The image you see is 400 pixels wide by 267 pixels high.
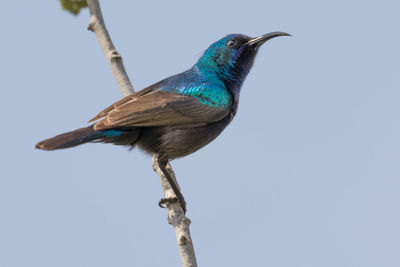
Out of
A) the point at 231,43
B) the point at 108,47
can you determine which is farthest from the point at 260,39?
the point at 108,47

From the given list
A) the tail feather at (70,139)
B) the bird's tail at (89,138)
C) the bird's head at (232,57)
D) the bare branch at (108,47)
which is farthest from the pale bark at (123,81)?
the bird's head at (232,57)

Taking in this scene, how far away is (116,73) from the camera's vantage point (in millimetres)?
6297

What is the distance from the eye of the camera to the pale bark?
513 centimetres

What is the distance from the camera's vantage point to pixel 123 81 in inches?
252

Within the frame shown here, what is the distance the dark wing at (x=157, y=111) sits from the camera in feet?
19.1

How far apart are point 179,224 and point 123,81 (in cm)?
198

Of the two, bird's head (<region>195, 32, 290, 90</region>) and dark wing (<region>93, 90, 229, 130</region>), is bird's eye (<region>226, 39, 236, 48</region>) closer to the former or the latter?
bird's head (<region>195, 32, 290, 90</region>)

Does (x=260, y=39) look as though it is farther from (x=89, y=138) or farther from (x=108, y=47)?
(x=89, y=138)

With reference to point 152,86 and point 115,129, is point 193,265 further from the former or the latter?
point 152,86

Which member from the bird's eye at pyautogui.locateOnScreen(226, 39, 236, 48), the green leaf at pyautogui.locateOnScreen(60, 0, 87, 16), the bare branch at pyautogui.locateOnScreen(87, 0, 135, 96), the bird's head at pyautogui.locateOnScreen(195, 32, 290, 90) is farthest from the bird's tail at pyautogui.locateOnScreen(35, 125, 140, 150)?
the bird's eye at pyautogui.locateOnScreen(226, 39, 236, 48)

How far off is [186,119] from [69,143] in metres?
1.34

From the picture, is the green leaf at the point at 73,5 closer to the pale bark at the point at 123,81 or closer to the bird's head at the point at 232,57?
the pale bark at the point at 123,81

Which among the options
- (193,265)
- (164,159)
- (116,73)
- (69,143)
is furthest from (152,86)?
(193,265)

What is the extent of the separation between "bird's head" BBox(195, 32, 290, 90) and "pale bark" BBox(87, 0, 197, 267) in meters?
1.11
